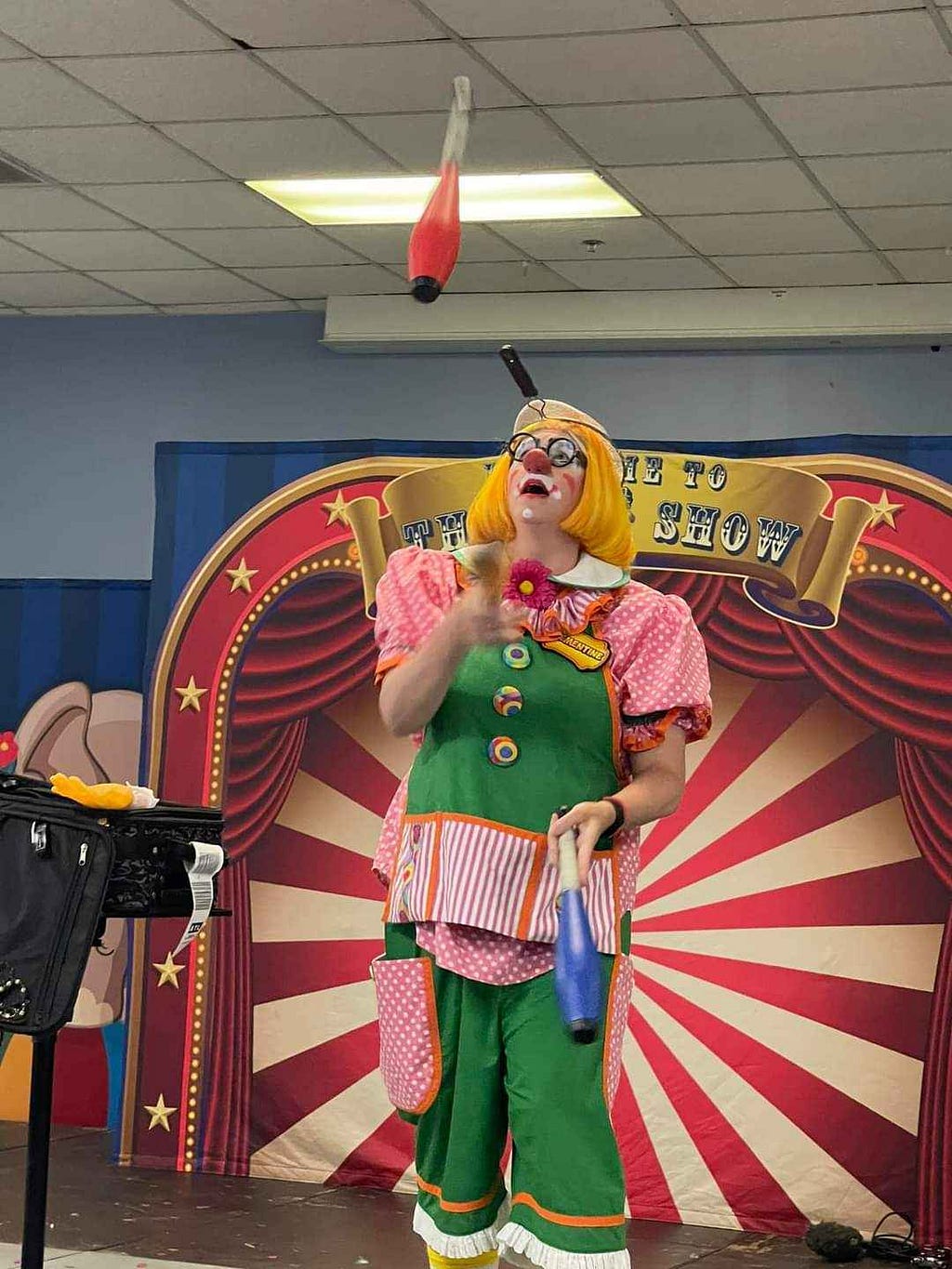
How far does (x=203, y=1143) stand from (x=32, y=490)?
305cm

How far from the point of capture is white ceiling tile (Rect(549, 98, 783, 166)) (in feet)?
14.3

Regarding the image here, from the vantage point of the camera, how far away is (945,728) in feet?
13.0

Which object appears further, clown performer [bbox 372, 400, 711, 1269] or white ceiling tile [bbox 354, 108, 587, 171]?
white ceiling tile [bbox 354, 108, 587, 171]

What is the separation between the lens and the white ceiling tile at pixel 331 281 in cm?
584

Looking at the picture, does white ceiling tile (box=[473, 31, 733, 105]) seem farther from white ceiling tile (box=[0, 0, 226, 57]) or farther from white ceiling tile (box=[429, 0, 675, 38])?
white ceiling tile (box=[0, 0, 226, 57])

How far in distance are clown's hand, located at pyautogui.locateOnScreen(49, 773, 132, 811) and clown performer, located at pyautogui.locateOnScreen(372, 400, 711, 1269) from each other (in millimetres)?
526

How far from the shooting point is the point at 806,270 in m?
5.54

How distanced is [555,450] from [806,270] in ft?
11.5

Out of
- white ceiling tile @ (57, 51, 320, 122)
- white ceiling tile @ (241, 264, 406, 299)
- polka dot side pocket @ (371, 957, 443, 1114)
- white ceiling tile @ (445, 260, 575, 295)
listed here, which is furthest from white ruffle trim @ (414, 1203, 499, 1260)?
white ceiling tile @ (241, 264, 406, 299)

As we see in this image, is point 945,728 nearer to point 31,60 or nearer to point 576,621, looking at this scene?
point 576,621

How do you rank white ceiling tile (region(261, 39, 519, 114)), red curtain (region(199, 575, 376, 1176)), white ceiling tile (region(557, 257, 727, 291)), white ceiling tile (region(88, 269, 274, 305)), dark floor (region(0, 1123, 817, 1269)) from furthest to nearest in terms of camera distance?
white ceiling tile (region(88, 269, 274, 305)), white ceiling tile (region(557, 257, 727, 291)), red curtain (region(199, 575, 376, 1176)), white ceiling tile (region(261, 39, 519, 114)), dark floor (region(0, 1123, 817, 1269))

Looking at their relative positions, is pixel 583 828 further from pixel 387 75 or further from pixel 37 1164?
pixel 387 75

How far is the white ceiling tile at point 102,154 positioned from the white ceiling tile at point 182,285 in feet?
2.88

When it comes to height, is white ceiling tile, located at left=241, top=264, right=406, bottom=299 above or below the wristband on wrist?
above
